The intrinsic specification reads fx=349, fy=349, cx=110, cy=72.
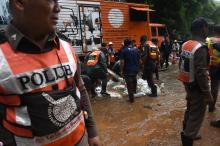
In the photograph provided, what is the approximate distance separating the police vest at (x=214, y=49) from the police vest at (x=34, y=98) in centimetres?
543

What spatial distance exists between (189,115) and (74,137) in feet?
10.7

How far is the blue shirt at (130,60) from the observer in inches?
389

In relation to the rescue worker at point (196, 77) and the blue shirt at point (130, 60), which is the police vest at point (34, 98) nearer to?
the rescue worker at point (196, 77)

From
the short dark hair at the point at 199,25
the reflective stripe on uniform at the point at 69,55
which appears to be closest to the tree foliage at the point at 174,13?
the short dark hair at the point at 199,25

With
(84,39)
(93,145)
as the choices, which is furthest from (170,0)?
(93,145)

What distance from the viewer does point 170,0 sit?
2606 centimetres

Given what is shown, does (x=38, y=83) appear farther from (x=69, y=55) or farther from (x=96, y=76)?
(x=96, y=76)

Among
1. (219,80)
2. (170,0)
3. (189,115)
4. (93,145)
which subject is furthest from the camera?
(170,0)

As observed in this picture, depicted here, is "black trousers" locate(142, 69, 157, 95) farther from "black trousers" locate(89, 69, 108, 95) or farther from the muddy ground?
"black trousers" locate(89, 69, 108, 95)

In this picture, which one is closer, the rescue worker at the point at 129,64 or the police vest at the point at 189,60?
the police vest at the point at 189,60

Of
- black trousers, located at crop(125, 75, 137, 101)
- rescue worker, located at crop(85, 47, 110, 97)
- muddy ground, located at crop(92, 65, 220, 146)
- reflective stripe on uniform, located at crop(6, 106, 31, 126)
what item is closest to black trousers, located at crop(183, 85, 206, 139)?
muddy ground, located at crop(92, 65, 220, 146)

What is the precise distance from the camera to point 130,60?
32.5ft

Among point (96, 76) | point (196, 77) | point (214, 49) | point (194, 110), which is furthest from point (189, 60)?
point (96, 76)

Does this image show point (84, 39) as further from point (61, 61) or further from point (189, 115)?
point (61, 61)
